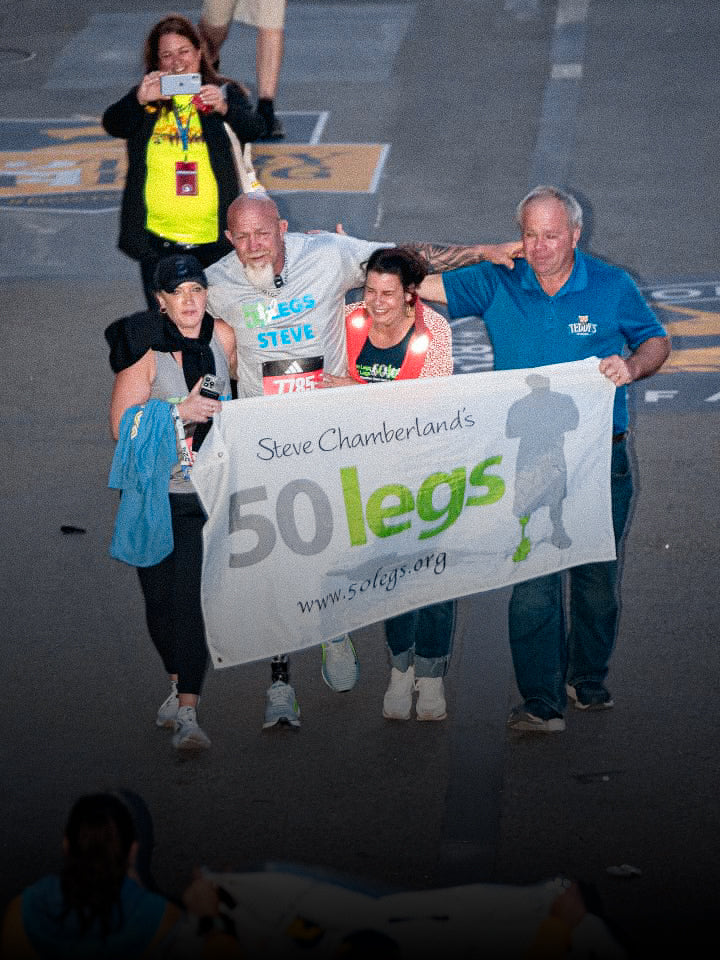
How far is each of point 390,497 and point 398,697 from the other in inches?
39.2

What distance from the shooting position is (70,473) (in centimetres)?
931

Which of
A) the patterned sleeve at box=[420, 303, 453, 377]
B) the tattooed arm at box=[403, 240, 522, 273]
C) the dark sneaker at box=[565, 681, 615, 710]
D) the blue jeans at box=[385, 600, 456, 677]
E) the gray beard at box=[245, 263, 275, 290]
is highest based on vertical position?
the tattooed arm at box=[403, 240, 522, 273]

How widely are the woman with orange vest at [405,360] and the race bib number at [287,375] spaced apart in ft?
0.40

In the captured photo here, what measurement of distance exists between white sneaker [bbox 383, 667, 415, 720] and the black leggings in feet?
2.79

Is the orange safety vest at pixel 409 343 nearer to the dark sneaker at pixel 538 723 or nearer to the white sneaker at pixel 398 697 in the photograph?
the white sneaker at pixel 398 697

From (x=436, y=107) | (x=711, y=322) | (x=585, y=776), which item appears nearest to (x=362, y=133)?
(x=436, y=107)

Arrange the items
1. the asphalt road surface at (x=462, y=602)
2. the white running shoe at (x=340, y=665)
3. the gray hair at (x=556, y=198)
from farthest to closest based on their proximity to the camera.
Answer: the white running shoe at (x=340, y=665) → the gray hair at (x=556, y=198) → the asphalt road surface at (x=462, y=602)

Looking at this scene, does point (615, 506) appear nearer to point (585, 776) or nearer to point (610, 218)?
point (585, 776)

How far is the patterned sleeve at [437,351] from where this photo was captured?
6496 millimetres

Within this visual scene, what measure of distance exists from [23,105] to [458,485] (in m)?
11.7

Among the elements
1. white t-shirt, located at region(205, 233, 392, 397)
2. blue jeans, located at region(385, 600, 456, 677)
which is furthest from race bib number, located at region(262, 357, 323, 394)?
blue jeans, located at region(385, 600, 456, 677)

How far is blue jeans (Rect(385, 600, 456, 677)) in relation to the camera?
22.0 feet

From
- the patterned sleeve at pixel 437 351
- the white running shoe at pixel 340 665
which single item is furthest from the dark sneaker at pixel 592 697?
the patterned sleeve at pixel 437 351

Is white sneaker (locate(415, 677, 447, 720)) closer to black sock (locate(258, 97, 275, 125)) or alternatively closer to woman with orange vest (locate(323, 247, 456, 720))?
woman with orange vest (locate(323, 247, 456, 720))
